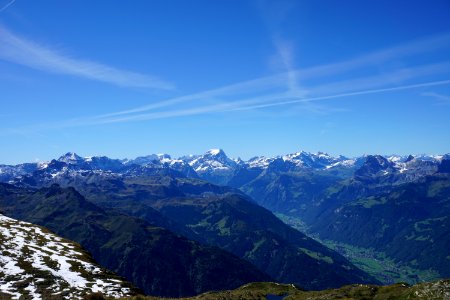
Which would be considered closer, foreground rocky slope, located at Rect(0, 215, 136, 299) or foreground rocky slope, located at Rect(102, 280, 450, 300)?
foreground rocky slope, located at Rect(102, 280, 450, 300)

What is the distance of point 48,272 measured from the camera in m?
70.0

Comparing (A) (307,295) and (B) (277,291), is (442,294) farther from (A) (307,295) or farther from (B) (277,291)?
(B) (277,291)

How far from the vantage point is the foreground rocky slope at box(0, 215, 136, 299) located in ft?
200

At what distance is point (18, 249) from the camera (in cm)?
8375

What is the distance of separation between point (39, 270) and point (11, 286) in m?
8.72

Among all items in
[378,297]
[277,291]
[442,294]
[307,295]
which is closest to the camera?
[442,294]

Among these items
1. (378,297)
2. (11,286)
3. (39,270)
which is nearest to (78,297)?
→ (11,286)

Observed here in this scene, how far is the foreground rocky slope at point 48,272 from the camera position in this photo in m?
60.9

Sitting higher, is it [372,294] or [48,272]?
[48,272]

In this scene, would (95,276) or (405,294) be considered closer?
(405,294)

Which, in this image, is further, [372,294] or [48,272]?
[372,294]

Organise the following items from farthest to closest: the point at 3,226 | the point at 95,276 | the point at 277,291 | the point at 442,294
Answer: the point at 3,226, the point at 277,291, the point at 95,276, the point at 442,294

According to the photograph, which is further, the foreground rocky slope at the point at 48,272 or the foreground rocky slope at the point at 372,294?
the foreground rocky slope at the point at 48,272

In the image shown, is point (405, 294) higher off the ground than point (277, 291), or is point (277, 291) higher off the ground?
point (405, 294)
